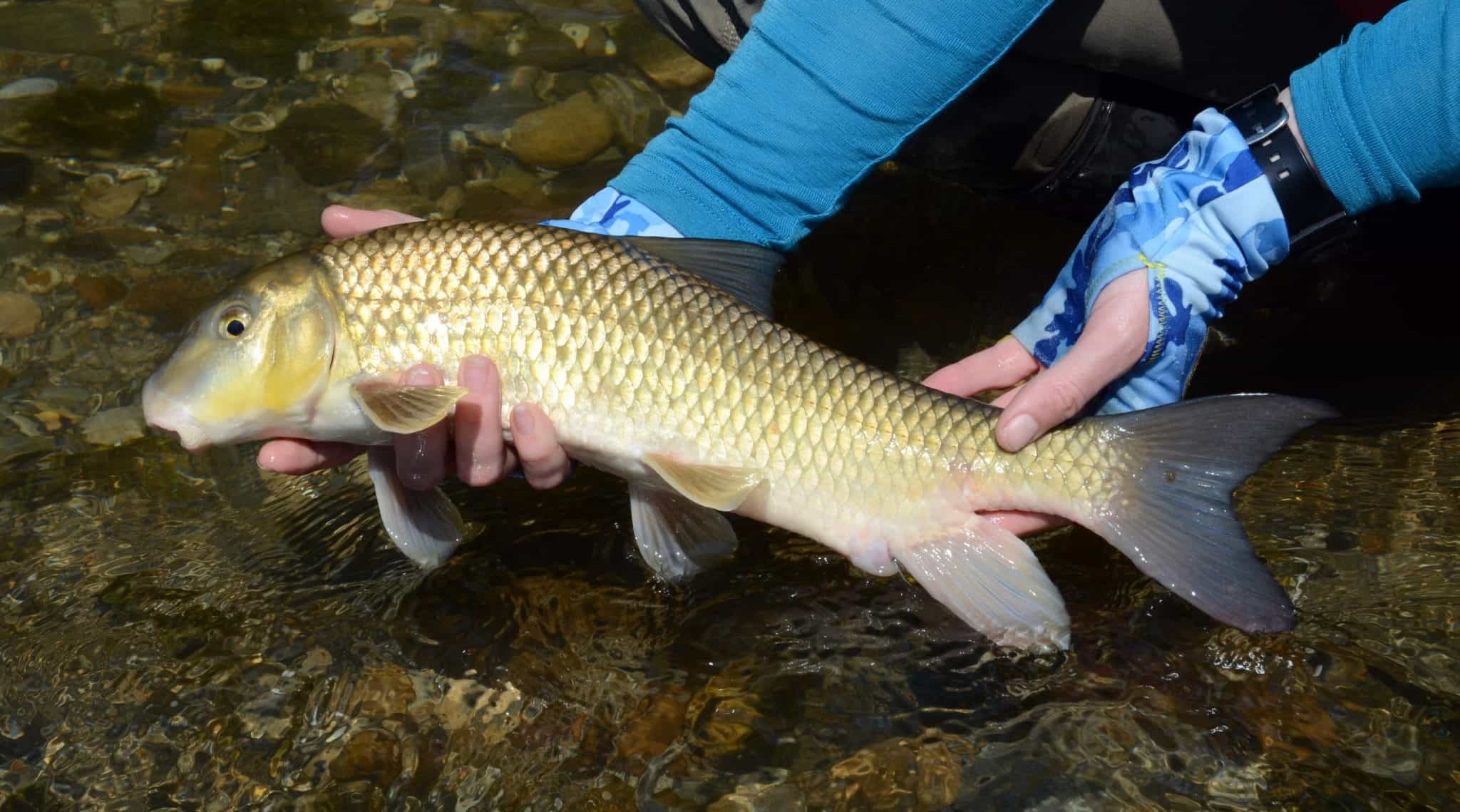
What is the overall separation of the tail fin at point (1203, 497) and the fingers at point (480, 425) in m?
1.26

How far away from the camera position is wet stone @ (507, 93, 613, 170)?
15.2ft

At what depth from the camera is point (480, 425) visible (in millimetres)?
2424

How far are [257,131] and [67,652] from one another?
8.92 feet

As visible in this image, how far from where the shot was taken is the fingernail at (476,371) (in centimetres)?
237

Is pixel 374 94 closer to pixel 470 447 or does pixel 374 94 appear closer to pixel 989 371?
pixel 470 447

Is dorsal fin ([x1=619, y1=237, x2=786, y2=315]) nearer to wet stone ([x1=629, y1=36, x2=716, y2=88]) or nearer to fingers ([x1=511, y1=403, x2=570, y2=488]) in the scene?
fingers ([x1=511, y1=403, x2=570, y2=488])

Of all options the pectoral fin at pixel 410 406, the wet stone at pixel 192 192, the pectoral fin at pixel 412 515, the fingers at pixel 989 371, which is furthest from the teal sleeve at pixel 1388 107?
the wet stone at pixel 192 192

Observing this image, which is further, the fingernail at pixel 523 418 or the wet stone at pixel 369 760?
the fingernail at pixel 523 418

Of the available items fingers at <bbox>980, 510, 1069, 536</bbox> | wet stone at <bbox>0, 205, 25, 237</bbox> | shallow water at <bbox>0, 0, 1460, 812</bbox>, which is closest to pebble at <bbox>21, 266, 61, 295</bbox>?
shallow water at <bbox>0, 0, 1460, 812</bbox>

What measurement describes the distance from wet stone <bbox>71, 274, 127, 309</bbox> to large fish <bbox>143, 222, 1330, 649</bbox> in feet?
6.24

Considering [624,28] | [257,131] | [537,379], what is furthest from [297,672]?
[624,28]

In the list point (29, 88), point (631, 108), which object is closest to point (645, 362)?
point (631, 108)

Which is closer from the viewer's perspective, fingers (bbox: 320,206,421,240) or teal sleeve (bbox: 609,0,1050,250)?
teal sleeve (bbox: 609,0,1050,250)

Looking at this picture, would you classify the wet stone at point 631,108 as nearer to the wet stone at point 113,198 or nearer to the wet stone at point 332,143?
the wet stone at point 332,143
